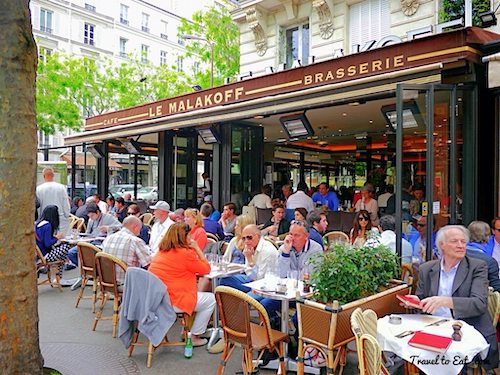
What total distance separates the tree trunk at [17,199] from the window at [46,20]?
38.0m

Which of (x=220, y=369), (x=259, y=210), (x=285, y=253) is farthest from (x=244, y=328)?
(x=259, y=210)

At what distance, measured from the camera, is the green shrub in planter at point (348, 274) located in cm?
357

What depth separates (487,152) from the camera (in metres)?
6.18

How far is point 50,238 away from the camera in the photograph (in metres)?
7.10

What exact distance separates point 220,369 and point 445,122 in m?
3.96

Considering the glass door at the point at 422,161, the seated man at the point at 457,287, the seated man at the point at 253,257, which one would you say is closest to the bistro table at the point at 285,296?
the seated man at the point at 253,257

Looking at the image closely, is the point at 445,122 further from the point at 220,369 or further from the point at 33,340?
the point at 33,340

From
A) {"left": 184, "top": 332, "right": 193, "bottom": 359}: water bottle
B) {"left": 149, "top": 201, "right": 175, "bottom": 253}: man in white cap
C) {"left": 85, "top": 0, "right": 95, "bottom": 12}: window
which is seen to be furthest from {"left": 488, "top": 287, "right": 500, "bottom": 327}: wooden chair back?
{"left": 85, "top": 0, "right": 95, "bottom": 12}: window

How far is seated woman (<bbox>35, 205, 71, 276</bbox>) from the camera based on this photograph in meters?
7.05

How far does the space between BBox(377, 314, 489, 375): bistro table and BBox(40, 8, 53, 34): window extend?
1572 inches

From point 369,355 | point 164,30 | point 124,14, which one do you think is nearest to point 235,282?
point 369,355

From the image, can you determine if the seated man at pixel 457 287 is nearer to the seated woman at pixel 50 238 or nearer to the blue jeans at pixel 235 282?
the blue jeans at pixel 235 282

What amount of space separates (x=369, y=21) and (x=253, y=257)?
9232mm

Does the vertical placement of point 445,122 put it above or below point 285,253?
above
